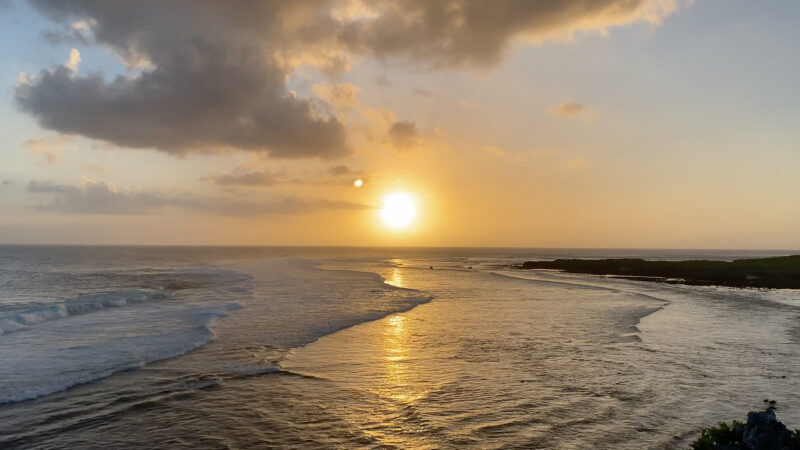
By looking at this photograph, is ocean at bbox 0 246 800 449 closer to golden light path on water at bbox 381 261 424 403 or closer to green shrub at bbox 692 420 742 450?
golden light path on water at bbox 381 261 424 403

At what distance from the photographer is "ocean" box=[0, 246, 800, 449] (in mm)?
11500

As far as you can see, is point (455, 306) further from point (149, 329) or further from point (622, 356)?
point (149, 329)

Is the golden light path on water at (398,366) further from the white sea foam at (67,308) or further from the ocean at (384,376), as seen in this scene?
the white sea foam at (67,308)

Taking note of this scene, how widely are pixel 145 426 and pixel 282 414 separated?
10.6 feet

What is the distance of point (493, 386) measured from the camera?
599 inches

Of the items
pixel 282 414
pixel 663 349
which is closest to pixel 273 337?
pixel 282 414

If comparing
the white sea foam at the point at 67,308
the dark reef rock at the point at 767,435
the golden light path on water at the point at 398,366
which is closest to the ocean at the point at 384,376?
the golden light path on water at the point at 398,366

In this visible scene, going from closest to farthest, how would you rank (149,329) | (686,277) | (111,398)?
1. (111,398)
2. (149,329)
3. (686,277)

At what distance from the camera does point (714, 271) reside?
72.2 m

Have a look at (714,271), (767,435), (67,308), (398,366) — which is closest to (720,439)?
(767,435)

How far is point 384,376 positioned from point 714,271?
240 ft

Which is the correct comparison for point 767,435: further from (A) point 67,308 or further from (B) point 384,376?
(A) point 67,308

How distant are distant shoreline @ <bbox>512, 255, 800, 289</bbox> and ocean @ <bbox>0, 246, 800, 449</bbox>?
3233 cm

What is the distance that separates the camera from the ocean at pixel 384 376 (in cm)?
1150
